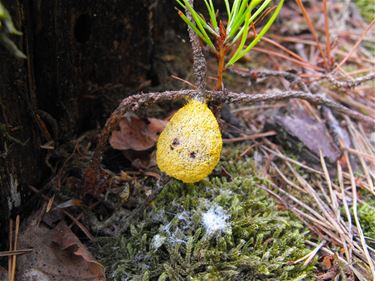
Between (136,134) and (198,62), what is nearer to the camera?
(198,62)

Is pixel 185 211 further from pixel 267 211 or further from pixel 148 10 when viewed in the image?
pixel 148 10

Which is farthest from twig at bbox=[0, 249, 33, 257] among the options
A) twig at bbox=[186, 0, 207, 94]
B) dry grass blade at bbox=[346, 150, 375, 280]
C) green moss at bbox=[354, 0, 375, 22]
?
green moss at bbox=[354, 0, 375, 22]

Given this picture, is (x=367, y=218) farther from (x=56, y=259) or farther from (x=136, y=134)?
(x=56, y=259)

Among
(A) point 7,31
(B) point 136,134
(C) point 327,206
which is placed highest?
(A) point 7,31

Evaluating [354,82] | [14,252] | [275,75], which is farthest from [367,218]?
[14,252]

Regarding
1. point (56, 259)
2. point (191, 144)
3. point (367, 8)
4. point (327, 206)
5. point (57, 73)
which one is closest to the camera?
point (191, 144)

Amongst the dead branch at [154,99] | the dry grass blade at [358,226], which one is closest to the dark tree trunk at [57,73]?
the dead branch at [154,99]

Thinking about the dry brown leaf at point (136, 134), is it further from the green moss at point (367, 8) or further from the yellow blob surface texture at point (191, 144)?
the green moss at point (367, 8)
